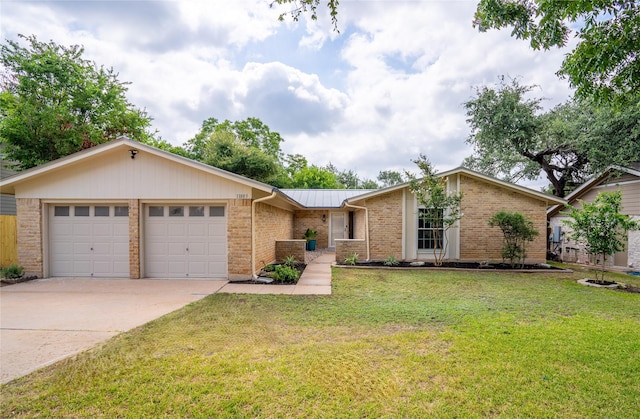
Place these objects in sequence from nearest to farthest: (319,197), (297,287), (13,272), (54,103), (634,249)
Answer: (297,287) → (13,272) → (634,249) → (54,103) → (319,197)

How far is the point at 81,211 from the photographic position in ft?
29.5

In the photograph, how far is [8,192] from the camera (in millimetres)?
9102

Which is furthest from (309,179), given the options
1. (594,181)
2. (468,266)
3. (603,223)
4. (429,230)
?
(603,223)

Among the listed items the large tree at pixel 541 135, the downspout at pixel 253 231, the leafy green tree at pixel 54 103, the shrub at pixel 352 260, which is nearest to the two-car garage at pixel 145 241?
the downspout at pixel 253 231

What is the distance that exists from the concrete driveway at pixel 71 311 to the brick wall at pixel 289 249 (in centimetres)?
384

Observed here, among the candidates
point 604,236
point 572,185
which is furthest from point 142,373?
point 572,185

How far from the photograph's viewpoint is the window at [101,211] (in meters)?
8.92

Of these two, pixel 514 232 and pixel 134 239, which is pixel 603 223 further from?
pixel 134 239

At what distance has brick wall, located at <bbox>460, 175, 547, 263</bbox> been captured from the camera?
11383 mm

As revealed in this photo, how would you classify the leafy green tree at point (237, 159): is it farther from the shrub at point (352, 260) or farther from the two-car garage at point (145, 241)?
the shrub at point (352, 260)

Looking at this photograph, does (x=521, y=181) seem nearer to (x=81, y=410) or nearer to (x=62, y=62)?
(x=81, y=410)

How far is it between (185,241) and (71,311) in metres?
3.38

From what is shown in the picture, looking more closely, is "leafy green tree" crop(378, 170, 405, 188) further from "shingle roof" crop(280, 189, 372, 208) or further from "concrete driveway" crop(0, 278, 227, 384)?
"concrete driveway" crop(0, 278, 227, 384)

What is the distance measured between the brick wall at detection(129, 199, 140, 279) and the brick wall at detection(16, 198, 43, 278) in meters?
2.80
